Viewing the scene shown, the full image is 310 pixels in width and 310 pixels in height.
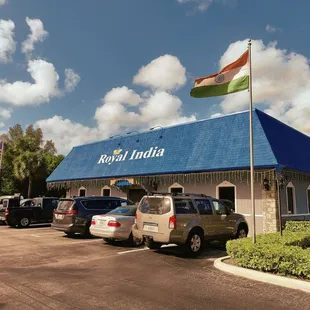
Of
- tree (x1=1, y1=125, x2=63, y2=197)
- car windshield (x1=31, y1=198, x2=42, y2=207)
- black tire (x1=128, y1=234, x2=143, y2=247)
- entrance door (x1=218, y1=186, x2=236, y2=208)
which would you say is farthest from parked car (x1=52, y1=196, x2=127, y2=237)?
tree (x1=1, y1=125, x2=63, y2=197)

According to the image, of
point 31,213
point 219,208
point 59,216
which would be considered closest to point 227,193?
point 219,208

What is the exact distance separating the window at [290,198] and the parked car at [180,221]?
691cm

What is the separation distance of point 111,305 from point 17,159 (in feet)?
120

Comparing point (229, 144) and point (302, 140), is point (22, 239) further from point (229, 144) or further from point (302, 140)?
point (302, 140)

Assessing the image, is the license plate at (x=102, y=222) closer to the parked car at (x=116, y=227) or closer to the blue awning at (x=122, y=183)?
the parked car at (x=116, y=227)

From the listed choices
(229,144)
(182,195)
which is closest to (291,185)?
(229,144)

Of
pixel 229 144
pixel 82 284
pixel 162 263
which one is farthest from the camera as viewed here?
pixel 229 144

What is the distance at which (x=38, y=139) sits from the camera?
4625 cm

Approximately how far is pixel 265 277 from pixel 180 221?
319cm

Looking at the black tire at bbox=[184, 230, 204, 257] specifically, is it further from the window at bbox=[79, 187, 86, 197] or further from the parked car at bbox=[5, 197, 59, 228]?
the window at bbox=[79, 187, 86, 197]

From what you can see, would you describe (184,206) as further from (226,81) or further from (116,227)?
(226,81)

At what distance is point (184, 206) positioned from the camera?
9.95 m

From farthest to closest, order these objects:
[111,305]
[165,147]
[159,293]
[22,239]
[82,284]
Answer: [165,147]
[22,239]
[82,284]
[159,293]
[111,305]

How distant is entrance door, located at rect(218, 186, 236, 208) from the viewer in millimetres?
16188
